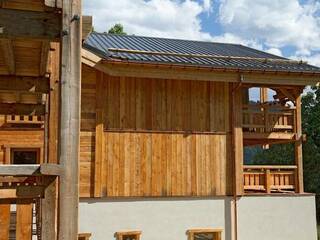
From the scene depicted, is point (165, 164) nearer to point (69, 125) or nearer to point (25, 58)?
point (25, 58)

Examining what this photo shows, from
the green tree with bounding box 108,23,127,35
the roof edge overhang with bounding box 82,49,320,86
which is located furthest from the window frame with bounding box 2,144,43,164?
the green tree with bounding box 108,23,127,35

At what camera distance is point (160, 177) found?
13.0 meters

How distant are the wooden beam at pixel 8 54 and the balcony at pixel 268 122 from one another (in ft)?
25.7

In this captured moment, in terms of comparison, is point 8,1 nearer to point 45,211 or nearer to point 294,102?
point 45,211

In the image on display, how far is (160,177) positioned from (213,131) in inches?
85.6

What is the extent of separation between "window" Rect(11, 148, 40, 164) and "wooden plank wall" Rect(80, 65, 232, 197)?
5.05ft

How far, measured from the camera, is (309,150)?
28.1 metres

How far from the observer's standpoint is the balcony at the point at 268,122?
14.0 m

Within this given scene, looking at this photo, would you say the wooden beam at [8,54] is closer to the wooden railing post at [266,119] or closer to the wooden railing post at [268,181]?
the wooden railing post at [266,119]

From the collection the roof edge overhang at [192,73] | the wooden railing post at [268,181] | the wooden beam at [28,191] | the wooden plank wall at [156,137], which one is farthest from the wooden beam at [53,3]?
the wooden railing post at [268,181]

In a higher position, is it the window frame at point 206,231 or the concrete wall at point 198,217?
the concrete wall at point 198,217

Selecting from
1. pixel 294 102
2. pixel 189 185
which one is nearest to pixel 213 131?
pixel 189 185

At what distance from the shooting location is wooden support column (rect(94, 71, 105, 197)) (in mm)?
12500

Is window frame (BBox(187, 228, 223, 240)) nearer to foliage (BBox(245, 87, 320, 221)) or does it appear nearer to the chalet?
the chalet
